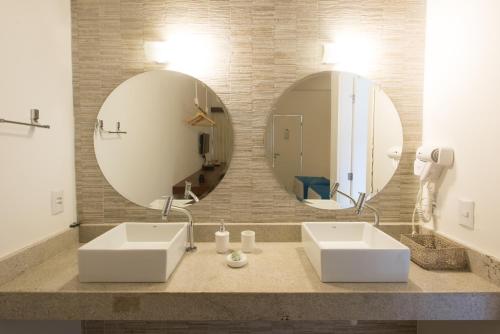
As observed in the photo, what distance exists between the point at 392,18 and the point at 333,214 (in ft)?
3.84

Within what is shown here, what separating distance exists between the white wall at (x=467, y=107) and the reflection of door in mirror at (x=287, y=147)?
0.73m

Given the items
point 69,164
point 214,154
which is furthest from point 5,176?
point 214,154

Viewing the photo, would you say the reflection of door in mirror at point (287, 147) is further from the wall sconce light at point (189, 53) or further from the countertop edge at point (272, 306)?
the countertop edge at point (272, 306)

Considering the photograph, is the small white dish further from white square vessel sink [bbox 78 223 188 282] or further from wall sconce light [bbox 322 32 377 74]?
wall sconce light [bbox 322 32 377 74]

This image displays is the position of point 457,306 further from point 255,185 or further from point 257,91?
point 257,91

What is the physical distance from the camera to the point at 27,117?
4.09 ft

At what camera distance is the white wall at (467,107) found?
1.14 metres

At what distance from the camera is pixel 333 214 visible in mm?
1667

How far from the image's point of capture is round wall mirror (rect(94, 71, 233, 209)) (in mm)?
1604

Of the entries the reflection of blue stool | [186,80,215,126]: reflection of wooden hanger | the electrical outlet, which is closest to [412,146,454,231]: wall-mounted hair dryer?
the reflection of blue stool

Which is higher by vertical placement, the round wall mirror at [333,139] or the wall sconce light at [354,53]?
the wall sconce light at [354,53]

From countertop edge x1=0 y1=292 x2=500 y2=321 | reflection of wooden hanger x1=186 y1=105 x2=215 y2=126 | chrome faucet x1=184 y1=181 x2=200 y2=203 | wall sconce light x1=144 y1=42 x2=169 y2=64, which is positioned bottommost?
countertop edge x1=0 y1=292 x2=500 y2=321

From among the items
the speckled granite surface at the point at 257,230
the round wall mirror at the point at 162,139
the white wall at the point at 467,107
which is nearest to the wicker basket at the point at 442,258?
the white wall at the point at 467,107

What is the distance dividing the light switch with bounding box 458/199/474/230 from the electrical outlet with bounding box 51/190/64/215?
197 centimetres
